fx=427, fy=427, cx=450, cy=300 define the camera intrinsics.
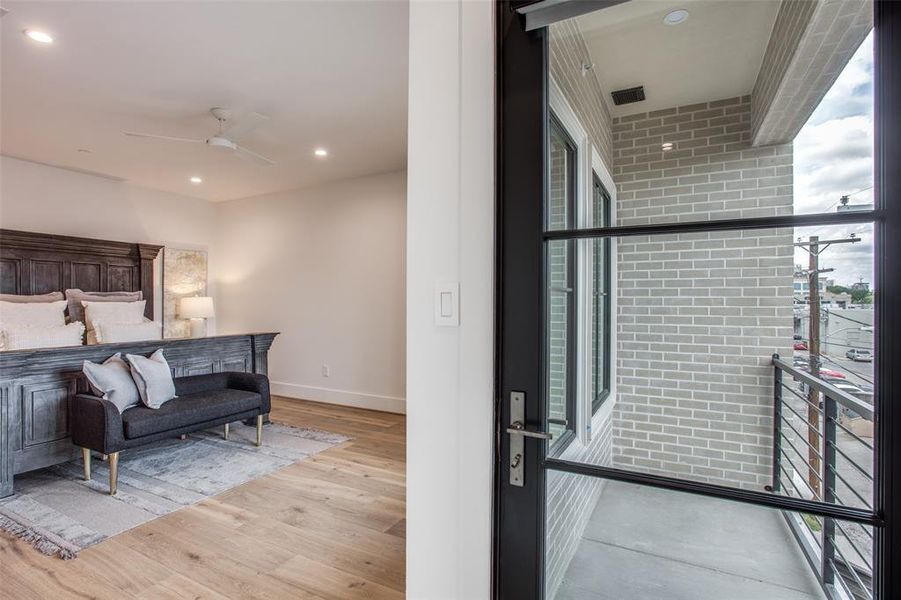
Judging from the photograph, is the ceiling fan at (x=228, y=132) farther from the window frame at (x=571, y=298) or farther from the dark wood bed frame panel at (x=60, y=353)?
the window frame at (x=571, y=298)

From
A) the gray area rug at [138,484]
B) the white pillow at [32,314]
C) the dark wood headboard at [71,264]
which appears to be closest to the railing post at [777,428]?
the gray area rug at [138,484]

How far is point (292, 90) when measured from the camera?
315 cm

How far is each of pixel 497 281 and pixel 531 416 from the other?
1.23 feet

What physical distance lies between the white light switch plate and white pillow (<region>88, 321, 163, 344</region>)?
14.3ft

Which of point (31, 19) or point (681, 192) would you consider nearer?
point (681, 192)

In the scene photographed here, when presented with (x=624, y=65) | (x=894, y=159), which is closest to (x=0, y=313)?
(x=624, y=65)

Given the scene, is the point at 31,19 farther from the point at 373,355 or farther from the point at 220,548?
the point at 373,355

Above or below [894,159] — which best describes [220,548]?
below

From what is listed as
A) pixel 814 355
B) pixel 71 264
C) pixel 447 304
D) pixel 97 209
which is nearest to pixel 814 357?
pixel 814 355

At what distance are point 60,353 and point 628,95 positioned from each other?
3.86 meters

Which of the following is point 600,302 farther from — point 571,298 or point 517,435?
point 517,435

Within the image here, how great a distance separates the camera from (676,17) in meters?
1.05

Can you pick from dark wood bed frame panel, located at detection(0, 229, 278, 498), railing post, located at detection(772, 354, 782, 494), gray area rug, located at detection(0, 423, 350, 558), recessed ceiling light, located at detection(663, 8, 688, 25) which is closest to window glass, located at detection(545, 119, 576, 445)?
recessed ceiling light, located at detection(663, 8, 688, 25)

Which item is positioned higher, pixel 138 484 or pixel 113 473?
pixel 113 473
